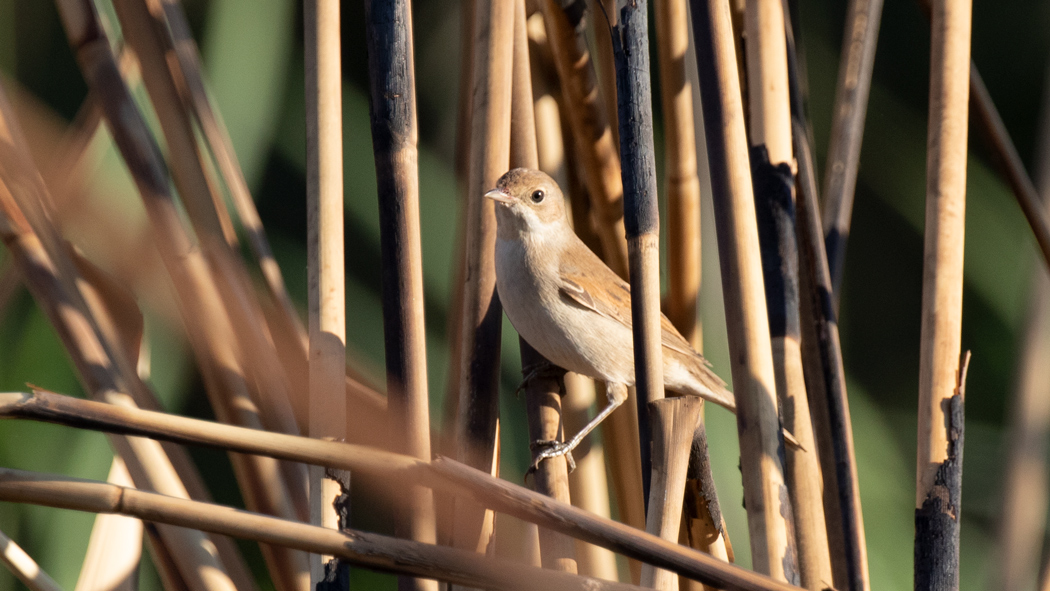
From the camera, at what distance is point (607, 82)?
1.61 m

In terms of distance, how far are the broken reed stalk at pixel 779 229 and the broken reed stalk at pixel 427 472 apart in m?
0.38

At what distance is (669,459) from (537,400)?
1.62 ft

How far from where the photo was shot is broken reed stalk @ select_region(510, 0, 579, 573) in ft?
3.74

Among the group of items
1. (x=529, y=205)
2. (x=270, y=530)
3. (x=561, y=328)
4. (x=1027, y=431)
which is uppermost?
(x=529, y=205)

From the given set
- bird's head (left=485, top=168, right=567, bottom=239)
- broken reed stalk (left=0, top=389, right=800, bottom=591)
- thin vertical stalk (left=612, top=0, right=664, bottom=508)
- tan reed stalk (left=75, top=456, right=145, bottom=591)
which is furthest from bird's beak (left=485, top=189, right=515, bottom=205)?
tan reed stalk (left=75, top=456, right=145, bottom=591)

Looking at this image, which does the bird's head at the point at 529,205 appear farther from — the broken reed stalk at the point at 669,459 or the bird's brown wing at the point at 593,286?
the broken reed stalk at the point at 669,459

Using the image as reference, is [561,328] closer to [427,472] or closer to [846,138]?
[846,138]

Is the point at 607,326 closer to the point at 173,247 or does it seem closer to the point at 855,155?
the point at 855,155

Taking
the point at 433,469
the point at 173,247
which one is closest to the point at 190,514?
the point at 433,469

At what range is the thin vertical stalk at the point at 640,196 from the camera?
871mm

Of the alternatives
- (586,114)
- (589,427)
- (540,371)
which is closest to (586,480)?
(589,427)

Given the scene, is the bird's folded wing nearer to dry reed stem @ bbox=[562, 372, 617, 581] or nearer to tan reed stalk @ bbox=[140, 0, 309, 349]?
dry reed stem @ bbox=[562, 372, 617, 581]

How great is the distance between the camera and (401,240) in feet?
2.96

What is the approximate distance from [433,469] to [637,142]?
16.8 inches
